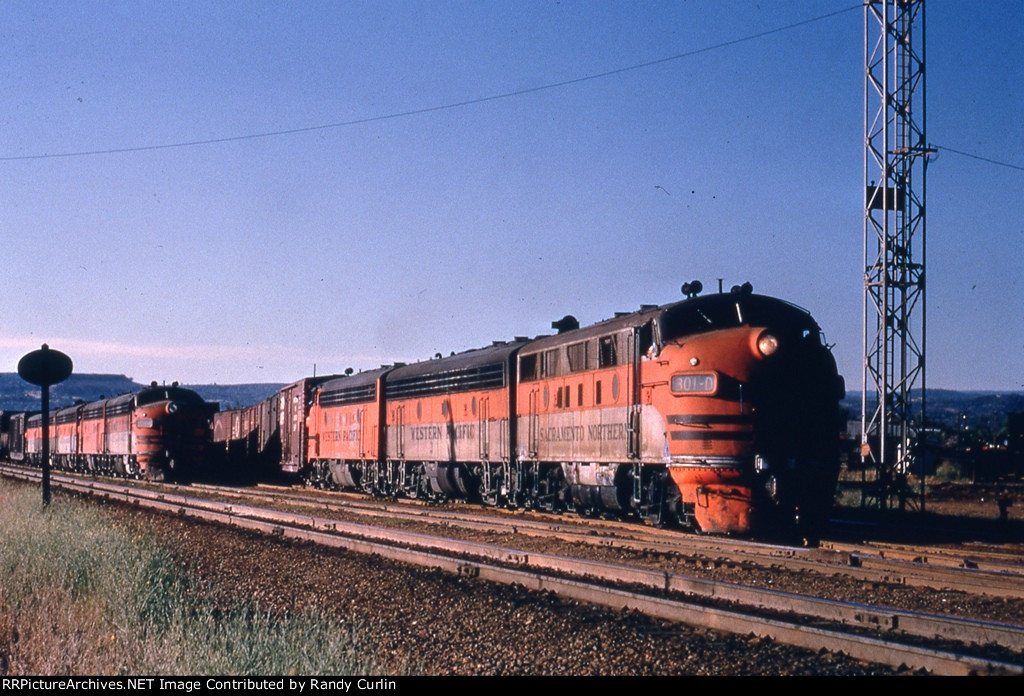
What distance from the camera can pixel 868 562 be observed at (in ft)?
42.0

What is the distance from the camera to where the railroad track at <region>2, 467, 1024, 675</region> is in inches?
303

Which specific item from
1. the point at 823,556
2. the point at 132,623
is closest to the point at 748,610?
the point at 823,556

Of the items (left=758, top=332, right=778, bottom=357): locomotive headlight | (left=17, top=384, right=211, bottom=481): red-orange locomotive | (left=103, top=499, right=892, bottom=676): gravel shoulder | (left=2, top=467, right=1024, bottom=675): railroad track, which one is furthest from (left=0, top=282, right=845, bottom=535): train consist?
(left=17, top=384, right=211, bottom=481): red-orange locomotive

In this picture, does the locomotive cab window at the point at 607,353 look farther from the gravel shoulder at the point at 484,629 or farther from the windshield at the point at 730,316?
the gravel shoulder at the point at 484,629

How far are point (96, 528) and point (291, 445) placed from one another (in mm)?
24402

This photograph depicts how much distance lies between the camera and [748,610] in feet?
32.3

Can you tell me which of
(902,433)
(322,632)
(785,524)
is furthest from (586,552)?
(902,433)

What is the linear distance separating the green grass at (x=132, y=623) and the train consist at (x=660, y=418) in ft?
23.7

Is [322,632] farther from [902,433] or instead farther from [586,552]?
[902,433]

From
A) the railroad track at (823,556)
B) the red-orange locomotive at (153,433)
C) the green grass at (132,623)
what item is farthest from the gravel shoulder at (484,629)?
the red-orange locomotive at (153,433)

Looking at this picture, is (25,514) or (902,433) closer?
(25,514)

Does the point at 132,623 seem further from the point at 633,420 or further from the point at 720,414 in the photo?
the point at 633,420

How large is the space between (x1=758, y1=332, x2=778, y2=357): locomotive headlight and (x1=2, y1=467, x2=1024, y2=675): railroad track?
4581 millimetres

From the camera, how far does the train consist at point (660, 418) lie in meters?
15.4
